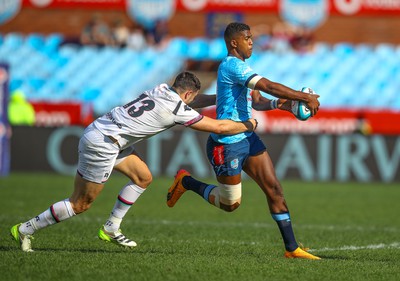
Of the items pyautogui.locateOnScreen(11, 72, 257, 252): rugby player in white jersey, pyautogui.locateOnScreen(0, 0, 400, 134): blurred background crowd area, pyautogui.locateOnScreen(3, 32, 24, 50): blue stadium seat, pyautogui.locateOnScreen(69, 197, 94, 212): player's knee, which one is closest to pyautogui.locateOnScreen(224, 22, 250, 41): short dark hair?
pyautogui.locateOnScreen(11, 72, 257, 252): rugby player in white jersey

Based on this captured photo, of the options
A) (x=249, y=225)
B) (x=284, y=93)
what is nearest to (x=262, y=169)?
(x=284, y=93)

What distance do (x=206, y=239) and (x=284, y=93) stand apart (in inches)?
105

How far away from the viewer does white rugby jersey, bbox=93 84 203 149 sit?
27.0 ft

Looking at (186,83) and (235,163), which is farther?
(235,163)

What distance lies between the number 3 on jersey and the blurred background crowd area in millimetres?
12576

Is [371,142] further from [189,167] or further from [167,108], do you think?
[167,108]

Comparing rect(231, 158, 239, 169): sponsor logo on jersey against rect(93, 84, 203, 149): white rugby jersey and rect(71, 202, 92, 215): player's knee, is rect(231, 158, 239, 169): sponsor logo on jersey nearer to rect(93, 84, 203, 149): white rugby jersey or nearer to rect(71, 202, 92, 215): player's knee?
rect(93, 84, 203, 149): white rugby jersey

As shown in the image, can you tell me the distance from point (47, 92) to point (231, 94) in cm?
1515

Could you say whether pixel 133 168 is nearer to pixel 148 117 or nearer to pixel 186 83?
pixel 148 117

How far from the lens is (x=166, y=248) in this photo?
9227 mm

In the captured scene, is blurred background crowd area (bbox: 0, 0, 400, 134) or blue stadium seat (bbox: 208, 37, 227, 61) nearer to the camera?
blurred background crowd area (bbox: 0, 0, 400, 134)

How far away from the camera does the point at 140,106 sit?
835 cm

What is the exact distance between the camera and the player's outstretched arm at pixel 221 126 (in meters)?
8.16

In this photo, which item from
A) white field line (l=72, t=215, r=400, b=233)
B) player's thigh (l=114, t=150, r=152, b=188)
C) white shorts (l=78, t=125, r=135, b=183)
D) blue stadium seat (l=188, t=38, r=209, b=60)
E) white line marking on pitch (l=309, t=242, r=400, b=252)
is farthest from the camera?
blue stadium seat (l=188, t=38, r=209, b=60)
